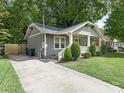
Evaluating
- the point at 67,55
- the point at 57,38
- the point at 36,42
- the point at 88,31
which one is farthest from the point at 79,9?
the point at 67,55

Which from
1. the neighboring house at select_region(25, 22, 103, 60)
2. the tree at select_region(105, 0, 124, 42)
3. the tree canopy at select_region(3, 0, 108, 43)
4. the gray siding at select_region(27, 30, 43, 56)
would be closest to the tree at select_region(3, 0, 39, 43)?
the tree canopy at select_region(3, 0, 108, 43)

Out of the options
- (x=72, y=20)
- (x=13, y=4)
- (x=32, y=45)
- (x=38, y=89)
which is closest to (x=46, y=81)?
(x=38, y=89)

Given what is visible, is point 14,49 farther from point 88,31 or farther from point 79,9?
point 79,9

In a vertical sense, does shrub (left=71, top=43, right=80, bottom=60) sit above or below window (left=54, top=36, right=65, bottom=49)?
below

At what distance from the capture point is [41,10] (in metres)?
33.1

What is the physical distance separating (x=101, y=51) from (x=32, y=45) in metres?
9.66

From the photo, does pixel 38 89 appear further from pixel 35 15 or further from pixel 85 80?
pixel 35 15

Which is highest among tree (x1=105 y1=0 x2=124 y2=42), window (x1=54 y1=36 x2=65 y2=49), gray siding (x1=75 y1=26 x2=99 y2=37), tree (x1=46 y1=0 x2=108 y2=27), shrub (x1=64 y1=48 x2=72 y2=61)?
tree (x1=46 y1=0 x2=108 y2=27)

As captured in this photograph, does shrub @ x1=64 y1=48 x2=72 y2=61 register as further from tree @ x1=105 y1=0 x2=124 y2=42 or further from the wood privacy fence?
the wood privacy fence

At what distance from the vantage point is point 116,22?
26547 millimetres

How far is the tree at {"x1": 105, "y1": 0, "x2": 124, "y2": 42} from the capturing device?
84.9 ft

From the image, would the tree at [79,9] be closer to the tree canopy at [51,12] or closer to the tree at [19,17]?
the tree canopy at [51,12]

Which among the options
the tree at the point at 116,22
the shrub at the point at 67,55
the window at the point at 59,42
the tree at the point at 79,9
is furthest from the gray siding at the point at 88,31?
the tree at the point at 79,9

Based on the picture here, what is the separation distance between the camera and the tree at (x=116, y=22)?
25.9 m
